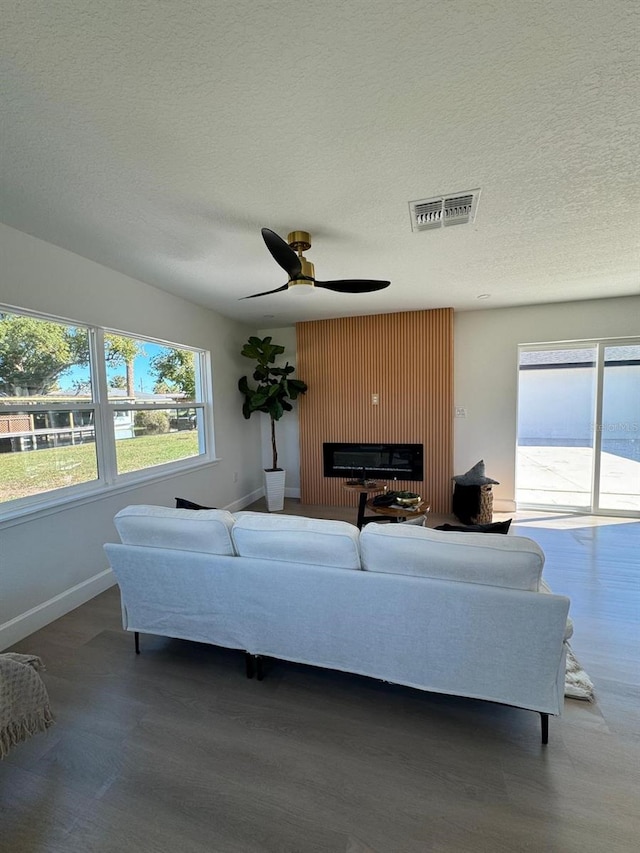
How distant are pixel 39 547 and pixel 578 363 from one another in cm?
576

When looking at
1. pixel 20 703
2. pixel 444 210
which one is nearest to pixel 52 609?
pixel 20 703

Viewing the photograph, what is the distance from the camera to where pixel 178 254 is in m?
2.64

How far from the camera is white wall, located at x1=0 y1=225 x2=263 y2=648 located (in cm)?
223

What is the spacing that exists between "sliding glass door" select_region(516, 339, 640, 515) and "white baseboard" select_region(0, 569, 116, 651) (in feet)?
15.7

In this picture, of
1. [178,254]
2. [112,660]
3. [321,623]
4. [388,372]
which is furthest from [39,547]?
[388,372]

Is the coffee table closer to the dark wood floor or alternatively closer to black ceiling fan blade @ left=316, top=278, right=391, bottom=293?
the dark wood floor

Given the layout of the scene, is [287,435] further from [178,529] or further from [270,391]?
[178,529]

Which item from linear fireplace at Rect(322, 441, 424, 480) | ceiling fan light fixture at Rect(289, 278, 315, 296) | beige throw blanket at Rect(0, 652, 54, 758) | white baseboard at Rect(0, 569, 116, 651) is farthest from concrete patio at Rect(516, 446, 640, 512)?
beige throw blanket at Rect(0, 652, 54, 758)

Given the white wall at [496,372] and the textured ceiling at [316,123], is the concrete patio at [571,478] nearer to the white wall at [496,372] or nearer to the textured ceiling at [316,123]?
the white wall at [496,372]

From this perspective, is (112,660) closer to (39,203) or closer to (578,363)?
(39,203)

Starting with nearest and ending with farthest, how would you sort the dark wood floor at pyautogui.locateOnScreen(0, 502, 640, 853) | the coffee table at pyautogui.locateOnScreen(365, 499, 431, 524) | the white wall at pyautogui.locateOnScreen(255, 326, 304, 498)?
the dark wood floor at pyautogui.locateOnScreen(0, 502, 640, 853)
the coffee table at pyautogui.locateOnScreen(365, 499, 431, 524)
the white wall at pyautogui.locateOnScreen(255, 326, 304, 498)

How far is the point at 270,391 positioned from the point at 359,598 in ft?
11.1

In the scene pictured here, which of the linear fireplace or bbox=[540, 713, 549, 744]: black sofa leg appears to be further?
the linear fireplace

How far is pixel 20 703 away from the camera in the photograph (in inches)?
51.6
